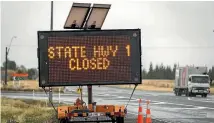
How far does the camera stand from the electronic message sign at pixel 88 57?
42.9 ft

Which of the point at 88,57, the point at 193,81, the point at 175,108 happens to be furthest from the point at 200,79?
the point at 88,57

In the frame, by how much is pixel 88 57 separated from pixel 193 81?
145ft

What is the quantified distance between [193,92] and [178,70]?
7417mm

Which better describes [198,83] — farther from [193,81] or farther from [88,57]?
[88,57]

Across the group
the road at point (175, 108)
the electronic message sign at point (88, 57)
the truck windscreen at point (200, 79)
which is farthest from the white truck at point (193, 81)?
the electronic message sign at point (88, 57)

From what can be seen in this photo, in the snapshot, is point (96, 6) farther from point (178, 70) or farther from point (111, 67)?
point (178, 70)

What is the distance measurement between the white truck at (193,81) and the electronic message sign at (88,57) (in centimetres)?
4328

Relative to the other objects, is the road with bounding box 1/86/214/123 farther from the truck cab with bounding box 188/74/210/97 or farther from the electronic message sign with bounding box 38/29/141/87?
the electronic message sign with bounding box 38/29/141/87

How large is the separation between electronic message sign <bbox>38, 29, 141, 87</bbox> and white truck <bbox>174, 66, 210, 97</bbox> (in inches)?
1704

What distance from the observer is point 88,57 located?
1305cm

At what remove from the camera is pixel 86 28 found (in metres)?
14.0

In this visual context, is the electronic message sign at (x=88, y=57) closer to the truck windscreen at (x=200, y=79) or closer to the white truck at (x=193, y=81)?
the white truck at (x=193, y=81)

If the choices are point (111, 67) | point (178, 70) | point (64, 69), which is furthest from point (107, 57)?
point (178, 70)

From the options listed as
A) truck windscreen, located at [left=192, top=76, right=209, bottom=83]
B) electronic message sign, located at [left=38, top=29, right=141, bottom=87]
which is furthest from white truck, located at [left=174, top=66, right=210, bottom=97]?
electronic message sign, located at [left=38, top=29, right=141, bottom=87]
